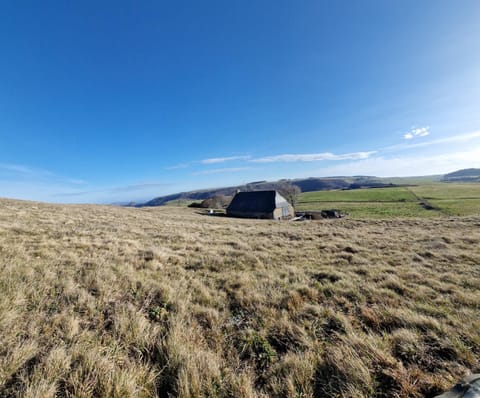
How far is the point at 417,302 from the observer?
4.55m

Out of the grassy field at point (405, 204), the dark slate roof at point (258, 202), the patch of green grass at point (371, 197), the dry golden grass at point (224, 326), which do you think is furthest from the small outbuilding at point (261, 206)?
the patch of green grass at point (371, 197)

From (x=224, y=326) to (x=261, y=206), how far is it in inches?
1425

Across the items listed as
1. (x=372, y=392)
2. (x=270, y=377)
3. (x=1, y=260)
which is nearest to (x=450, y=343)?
(x=372, y=392)

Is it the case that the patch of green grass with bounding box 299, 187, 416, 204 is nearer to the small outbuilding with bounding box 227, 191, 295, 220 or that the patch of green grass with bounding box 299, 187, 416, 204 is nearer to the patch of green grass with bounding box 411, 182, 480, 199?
the patch of green grass with bounding box 411, 182, 480, 199

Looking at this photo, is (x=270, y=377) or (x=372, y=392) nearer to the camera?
(x=372, y=392)

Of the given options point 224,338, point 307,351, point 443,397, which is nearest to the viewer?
point 443,397

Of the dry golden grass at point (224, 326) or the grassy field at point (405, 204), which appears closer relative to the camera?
the dry golden grass at point (224, 326)

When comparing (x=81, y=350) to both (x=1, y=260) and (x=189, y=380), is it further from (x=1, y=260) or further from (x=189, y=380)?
(x=1, y=260)

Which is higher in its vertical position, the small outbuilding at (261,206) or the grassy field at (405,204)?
the small outbuilding at (261,206)

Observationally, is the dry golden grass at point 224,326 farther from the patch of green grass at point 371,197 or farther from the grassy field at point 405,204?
the patch of green grass at point 371,197

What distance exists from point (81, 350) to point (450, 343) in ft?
17.8

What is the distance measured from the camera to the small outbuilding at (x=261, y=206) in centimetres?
3809

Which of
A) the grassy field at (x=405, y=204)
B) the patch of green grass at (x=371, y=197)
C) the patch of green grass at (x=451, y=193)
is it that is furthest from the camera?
the patch of green grass at (x=371, y=197)

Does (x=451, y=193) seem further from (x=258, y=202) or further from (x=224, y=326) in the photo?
(x=224, y=326)
